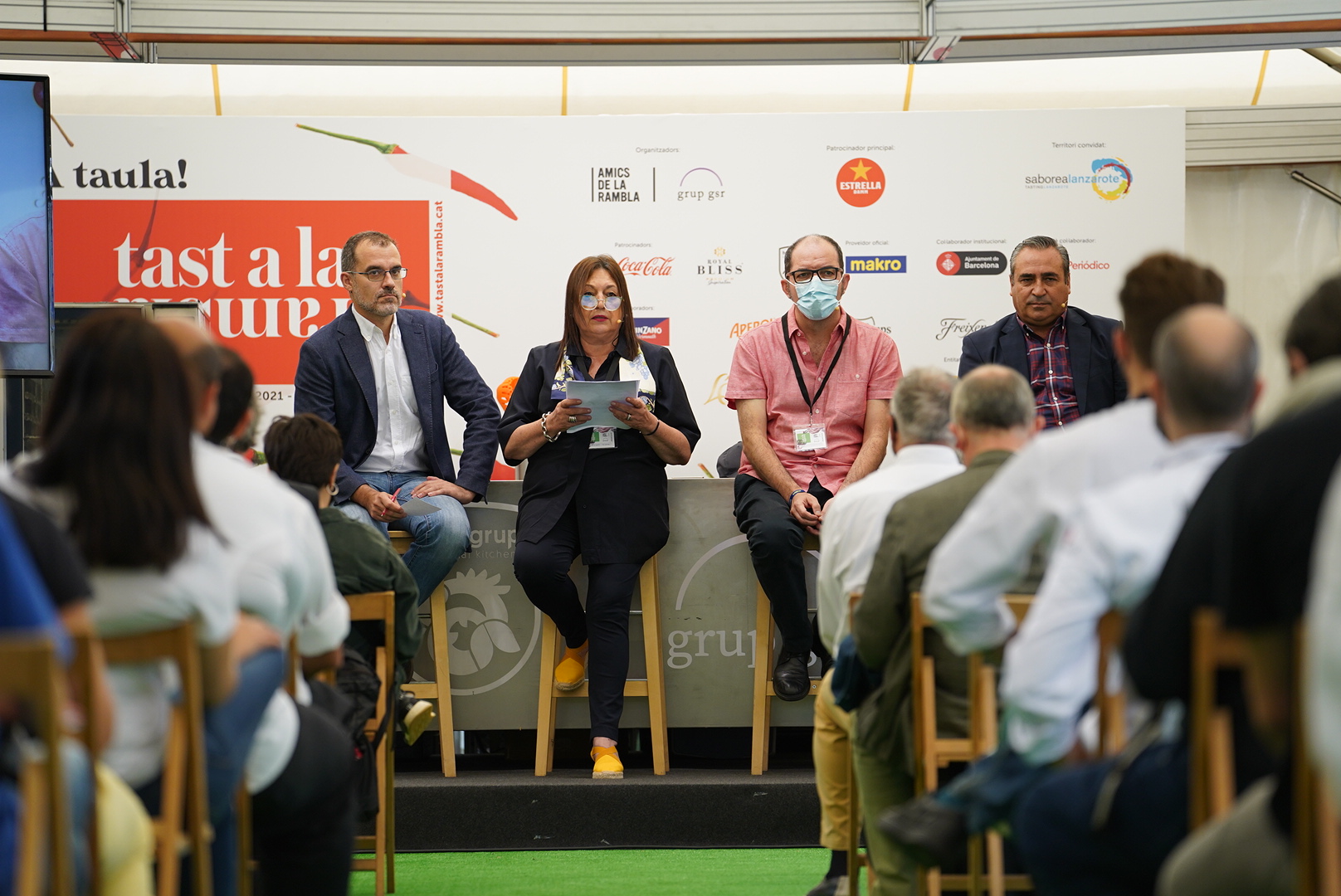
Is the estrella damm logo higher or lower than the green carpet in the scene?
higher

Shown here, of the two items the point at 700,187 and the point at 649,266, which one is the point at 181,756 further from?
the point at 700,187

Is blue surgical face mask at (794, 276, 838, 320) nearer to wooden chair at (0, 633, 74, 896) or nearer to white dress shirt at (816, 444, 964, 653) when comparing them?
white dress shirt at (816, 444, 964, 653)

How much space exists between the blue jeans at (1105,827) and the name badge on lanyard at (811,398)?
8.42ft

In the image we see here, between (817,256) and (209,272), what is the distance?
9.74ft

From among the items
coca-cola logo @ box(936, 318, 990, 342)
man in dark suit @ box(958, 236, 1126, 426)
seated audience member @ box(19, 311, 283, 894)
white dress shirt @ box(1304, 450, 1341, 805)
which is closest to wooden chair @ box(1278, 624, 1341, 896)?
white dress shirt @ box(1304, 450, 1341, 805)

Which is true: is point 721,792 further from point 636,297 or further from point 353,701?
point 636,297

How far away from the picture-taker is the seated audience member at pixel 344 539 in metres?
3.09

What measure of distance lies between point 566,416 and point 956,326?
2.52 metres

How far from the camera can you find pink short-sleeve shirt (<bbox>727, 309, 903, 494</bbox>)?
14.2 ft

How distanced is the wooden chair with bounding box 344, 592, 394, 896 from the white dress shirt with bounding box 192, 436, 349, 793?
28.6 inches

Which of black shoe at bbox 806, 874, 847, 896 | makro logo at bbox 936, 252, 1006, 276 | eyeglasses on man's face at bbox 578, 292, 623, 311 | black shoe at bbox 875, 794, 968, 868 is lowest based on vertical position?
black shoe at bbox 806, 874, 847, 896

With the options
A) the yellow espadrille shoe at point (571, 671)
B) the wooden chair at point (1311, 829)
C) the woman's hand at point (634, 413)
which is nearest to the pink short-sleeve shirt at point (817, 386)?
the woman's hand at point (634, 413)

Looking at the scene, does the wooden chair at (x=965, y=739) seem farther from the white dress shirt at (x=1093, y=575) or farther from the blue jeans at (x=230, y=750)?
the blue jeans at (x=230, y=750)

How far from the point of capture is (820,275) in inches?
171
